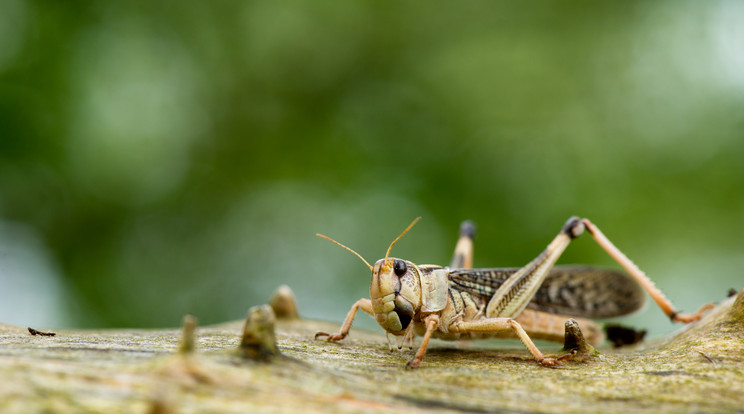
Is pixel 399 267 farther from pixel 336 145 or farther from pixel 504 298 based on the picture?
pixel 336 145

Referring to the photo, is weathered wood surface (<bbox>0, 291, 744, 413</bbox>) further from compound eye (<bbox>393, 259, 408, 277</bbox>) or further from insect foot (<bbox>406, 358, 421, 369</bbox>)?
compound eye (<bbox>393, 259, 408, 277</bbox>)

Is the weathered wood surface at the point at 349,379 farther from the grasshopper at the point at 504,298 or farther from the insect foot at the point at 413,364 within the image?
the grasshopper at the point at 504,298

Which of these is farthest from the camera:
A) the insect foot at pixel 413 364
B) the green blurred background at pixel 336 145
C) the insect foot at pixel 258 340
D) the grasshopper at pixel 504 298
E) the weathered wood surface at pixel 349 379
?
the green blurred background at pixel 336 145

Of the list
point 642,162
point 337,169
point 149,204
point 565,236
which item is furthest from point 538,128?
point 149,204

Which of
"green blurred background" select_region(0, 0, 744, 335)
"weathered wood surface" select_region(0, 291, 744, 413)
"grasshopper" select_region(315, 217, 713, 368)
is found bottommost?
"weathered wood surface" select_region(0, 291, 744, 413)

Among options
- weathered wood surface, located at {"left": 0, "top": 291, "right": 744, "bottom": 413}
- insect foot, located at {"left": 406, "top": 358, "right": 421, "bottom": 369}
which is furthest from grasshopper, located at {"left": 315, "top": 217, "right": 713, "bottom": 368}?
weathered wood surface, located at {"left": 0, "top": 291, "right": 744, "bottom": 413}

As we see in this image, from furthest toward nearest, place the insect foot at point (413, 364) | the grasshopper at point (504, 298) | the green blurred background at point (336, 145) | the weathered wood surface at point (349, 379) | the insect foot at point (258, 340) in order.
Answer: the green blurred background at point (336, 145) < the grasshopper at point (504, 298) < the insect foot at point (413, 364) < the insect foot at point (258, 340) < the weathered wood surface at point (349, 379)

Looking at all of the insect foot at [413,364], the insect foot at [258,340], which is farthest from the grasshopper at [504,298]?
the insect foot at [258,340]
